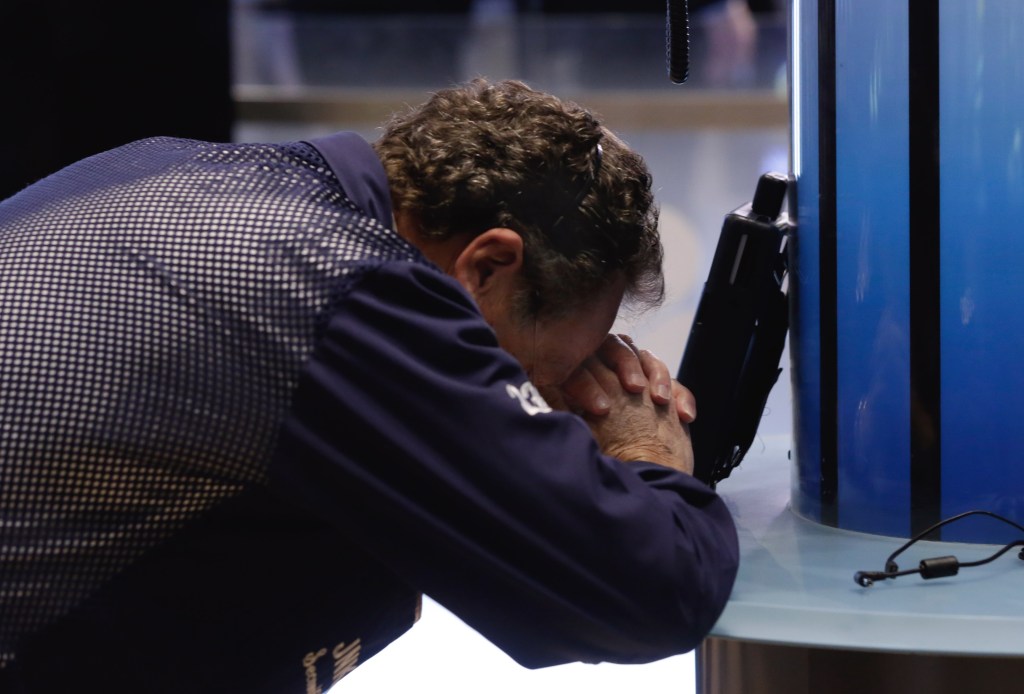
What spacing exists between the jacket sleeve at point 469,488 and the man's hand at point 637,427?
0.60ft

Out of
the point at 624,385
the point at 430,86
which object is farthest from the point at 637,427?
the point at 430,86

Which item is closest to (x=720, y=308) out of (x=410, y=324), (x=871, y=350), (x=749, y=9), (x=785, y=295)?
(x=785, y=295)

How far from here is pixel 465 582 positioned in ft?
2.70

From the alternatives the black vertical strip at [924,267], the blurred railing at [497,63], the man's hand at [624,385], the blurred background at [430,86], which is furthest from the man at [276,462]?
the blurred railing at [497,63]

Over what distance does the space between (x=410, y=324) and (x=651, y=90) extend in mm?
4363

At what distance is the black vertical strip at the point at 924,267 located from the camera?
0.98m

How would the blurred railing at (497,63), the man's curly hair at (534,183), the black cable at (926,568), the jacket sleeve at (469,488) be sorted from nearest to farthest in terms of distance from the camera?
the jacket sleeve at (469,488)
the black cable at (926,568)
the man's curly hair at (534,183)
the blurred railing at (497,63)

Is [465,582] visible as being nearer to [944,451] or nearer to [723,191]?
[944,451]

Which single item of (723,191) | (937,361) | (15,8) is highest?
(15,8)

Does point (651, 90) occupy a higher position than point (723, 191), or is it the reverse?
point (651, 90)

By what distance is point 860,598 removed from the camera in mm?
889

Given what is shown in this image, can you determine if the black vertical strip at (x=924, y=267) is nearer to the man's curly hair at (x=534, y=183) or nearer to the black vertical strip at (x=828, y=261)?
the black vertical strip at (x=828, y=261)

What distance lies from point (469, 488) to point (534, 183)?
1.05ft

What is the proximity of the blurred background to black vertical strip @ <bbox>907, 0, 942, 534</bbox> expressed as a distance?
26cm
